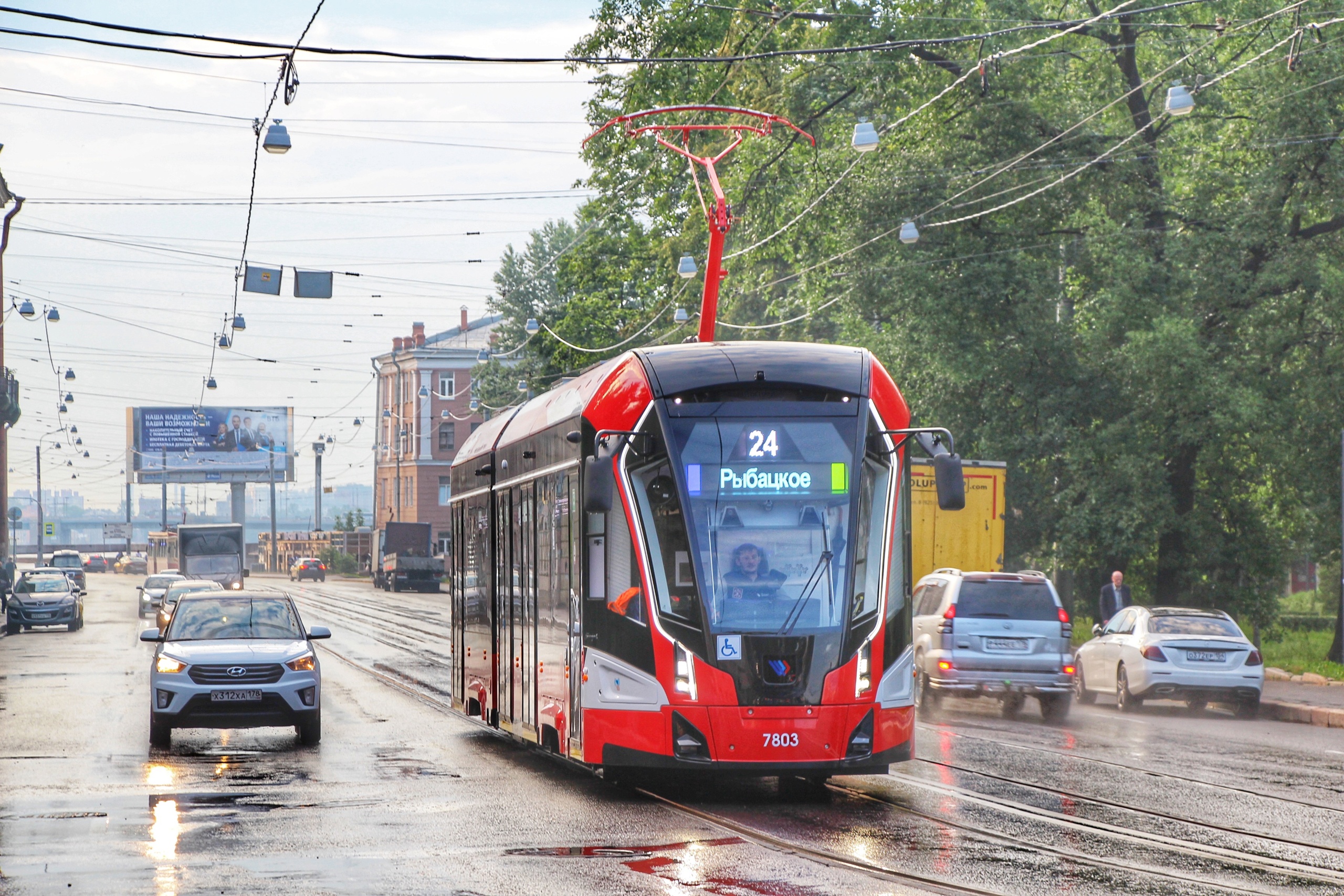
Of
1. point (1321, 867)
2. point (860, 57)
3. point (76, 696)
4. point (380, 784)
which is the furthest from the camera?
point (860, 57)

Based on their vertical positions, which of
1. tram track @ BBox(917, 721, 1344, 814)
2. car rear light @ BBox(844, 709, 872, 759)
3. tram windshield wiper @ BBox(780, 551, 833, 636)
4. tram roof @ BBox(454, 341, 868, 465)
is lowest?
tram track @ BBox(917, 721, 1344, 814)

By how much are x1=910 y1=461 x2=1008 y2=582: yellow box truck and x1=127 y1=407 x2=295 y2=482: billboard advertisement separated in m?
83.7

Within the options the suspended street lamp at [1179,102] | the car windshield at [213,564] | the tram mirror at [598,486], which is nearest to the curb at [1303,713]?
the suspended street lamp at [1179,102]

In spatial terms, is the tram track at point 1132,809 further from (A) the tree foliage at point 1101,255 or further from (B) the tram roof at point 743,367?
(A) the tree foliage at point 1101,255

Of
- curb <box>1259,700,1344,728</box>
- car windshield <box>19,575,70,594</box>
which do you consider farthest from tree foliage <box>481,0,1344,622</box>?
car windshield <box>19,575,70,594</box>

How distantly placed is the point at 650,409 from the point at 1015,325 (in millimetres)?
21186

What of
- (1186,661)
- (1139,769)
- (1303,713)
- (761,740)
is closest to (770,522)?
(761,740)

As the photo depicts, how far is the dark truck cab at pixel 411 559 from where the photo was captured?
3105 inches

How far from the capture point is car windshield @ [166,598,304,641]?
17531mm

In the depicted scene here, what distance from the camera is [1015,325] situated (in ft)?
105

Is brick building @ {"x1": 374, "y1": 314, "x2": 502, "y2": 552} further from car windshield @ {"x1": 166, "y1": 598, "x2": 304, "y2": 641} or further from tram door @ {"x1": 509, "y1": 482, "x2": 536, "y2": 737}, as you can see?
tram door @ {"x1": 509, "y1": 482, "x2": 536, "y2": 737}

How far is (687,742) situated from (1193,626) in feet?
43.6

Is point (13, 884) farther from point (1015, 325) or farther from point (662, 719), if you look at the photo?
point (1015, 325)

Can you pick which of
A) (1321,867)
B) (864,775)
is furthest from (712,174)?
(1321,867)
